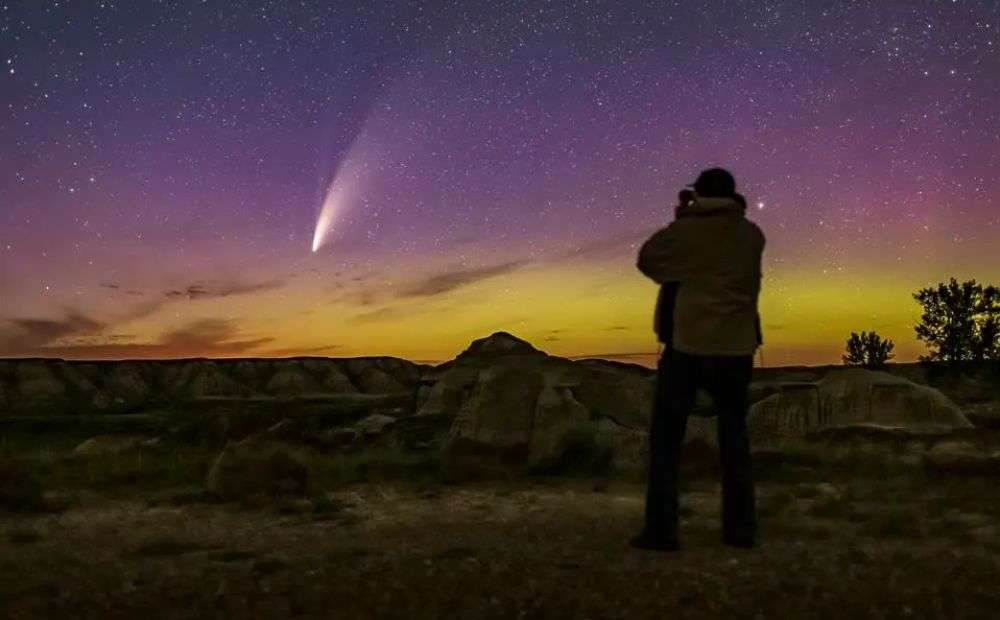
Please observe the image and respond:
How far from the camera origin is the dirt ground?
3.67m

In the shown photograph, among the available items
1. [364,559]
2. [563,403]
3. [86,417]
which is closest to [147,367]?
[86,417]

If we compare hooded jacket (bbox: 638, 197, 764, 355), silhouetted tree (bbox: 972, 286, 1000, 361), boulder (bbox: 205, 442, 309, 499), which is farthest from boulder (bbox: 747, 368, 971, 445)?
silhouetted tree (bbox: 972, 286, 1000, 361)

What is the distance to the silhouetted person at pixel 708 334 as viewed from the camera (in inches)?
192

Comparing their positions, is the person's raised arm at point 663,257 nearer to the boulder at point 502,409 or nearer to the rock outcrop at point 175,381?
the boulder at point 502,409

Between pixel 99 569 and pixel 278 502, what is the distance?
2.43 metres

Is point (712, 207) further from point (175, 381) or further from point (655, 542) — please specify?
point (175, 381)

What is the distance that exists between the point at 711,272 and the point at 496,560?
2.08 metres

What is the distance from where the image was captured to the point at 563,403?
44.9ft

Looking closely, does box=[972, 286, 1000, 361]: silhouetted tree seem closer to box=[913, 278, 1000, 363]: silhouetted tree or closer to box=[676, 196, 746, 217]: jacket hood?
box=[913, 278, 1000, 363]: silhouetted tree

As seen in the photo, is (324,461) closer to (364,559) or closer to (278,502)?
(278,502)

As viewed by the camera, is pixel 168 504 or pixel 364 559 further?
pixel 168 504

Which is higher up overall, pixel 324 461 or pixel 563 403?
pixel 563 403

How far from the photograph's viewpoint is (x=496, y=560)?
4.55 metres

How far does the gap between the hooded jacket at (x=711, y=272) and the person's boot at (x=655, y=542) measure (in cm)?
108
